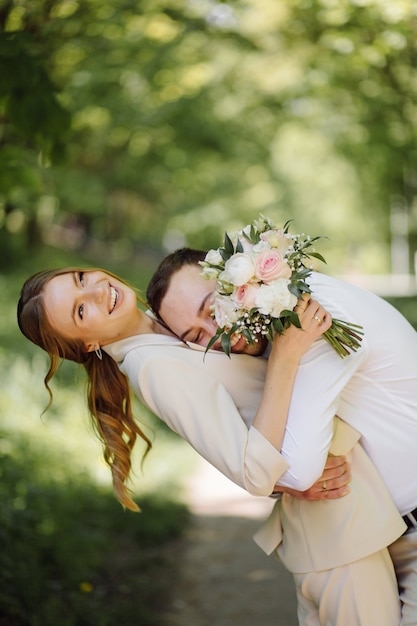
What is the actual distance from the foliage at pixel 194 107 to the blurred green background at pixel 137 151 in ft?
0.10

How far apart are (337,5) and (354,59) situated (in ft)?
5.12

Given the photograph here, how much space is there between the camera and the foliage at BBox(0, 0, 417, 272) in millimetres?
5367

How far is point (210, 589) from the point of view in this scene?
20.0 feet

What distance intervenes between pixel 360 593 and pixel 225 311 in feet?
3.76

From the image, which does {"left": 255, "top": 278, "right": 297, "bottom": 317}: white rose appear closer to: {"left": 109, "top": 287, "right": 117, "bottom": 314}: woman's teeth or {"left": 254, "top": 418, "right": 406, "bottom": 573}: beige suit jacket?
{"left": 254, "top": 418, "right": 406, "bottom": 573}: beige suit jacket

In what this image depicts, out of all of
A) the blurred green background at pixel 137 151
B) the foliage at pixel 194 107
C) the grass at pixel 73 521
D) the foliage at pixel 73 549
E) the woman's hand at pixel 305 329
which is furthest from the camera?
the foliage at pixel 194 107

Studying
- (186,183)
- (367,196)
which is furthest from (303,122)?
(367,196)

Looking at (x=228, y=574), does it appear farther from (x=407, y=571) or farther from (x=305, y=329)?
(x=305, y=329)

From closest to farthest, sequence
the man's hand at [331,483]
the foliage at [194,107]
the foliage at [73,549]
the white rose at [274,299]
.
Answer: the white rose at [274,299] → the man's hand at [331,483] → the foliage at [73,549] → the foliage at [194,107]

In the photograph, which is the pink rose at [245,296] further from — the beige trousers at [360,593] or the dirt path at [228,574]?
the dirt path at [228,574]

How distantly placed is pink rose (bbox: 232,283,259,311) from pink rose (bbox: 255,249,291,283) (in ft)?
0.15

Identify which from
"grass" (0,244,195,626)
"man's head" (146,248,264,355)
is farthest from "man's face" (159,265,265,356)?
"grass" (0,244,195,626)

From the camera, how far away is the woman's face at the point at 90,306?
130 inches

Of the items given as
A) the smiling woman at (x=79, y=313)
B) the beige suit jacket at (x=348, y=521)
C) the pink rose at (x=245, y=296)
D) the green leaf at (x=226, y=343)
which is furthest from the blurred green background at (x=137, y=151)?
the pink rose at (x=245, y=296)
